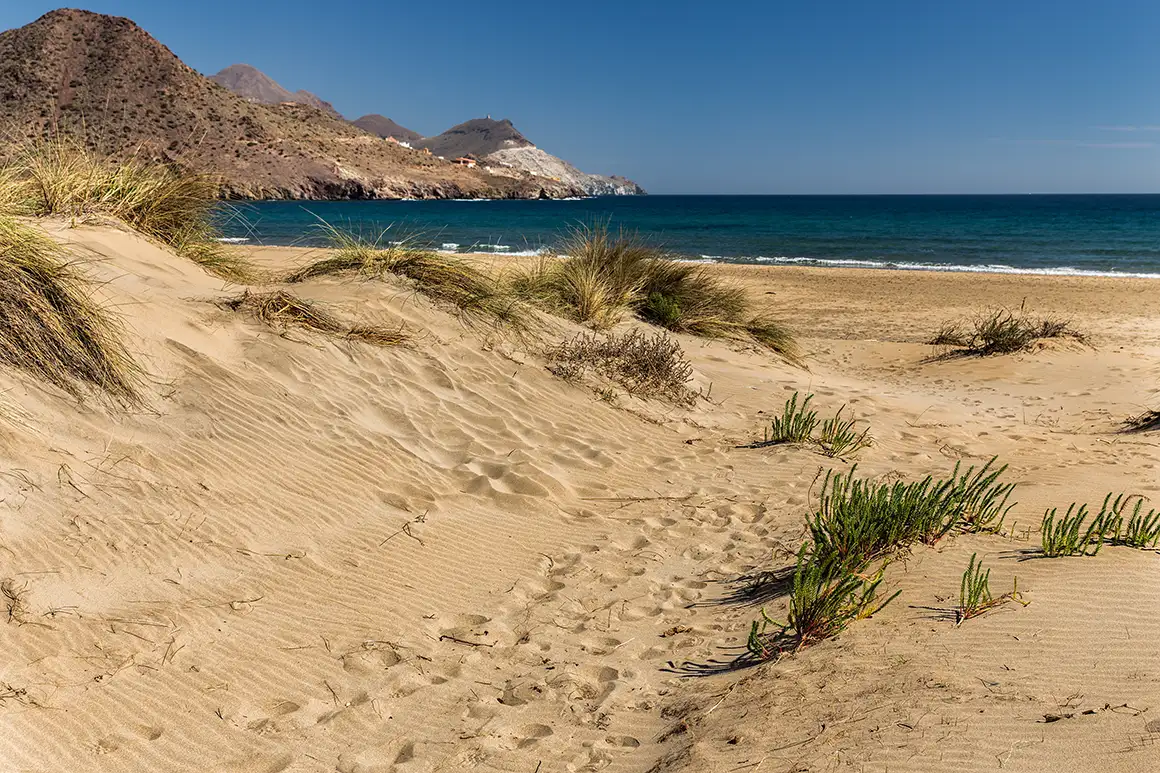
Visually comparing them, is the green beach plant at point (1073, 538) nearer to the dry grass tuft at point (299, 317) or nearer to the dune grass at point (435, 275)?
the dry grass tuft at point (299, 317)

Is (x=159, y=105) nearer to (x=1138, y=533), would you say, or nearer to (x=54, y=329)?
(x=54, y=329)

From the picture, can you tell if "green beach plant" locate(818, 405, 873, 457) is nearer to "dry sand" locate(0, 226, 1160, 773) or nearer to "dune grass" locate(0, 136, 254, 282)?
"dry sand" locate(0, 226, 1160, 773)

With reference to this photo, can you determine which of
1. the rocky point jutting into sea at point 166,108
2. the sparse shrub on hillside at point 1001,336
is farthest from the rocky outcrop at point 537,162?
the sparse shrub on hillside at point 1001,336

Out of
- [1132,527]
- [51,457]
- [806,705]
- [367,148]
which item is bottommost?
[806,705]

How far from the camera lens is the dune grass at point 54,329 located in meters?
4.59

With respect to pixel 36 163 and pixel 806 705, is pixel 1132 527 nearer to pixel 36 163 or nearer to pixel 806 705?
pixel 806 705

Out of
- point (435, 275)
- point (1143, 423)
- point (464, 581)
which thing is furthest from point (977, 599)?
point (435, 275)

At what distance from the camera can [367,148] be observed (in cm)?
9062

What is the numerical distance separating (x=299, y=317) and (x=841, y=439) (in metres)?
4.49

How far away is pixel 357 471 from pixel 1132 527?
428cm

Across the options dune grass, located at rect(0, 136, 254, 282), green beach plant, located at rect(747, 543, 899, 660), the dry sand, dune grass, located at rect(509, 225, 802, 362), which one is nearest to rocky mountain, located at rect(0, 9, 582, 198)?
dune grass, located at rect(0, 136, 254, 282)

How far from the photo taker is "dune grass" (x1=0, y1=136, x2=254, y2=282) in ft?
22.7

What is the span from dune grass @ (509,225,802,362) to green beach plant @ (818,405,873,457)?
320 cm

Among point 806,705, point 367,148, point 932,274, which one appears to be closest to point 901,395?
point 806,705
